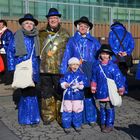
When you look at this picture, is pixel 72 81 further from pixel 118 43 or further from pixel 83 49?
pixel 118 43

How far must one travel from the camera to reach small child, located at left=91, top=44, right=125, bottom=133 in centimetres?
643

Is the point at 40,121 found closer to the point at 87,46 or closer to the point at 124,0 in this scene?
the point at 87,46

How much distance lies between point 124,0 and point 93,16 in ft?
45.0

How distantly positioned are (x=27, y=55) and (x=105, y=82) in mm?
1396

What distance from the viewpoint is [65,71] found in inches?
266

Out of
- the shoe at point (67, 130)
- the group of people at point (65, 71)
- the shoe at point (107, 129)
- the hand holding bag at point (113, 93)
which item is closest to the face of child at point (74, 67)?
the group of people at point (65, 71)

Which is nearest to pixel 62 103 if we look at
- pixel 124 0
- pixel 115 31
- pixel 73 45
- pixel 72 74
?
pixel 72 74

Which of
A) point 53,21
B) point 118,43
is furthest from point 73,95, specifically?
point 118,43

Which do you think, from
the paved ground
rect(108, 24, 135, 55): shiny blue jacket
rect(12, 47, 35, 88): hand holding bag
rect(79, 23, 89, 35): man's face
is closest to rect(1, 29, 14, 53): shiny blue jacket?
the paved ground

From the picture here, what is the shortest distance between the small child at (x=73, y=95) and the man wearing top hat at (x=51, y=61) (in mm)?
409

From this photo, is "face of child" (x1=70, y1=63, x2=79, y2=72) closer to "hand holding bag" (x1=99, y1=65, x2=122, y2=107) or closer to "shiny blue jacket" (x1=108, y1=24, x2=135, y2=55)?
"hand holding bag" (x1=99, y1=65, x2=122, y2=107)

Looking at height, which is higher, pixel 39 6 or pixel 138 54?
pixel 39 6

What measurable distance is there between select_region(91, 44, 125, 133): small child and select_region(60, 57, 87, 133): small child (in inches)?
9.1

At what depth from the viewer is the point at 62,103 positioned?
21.6 ft
